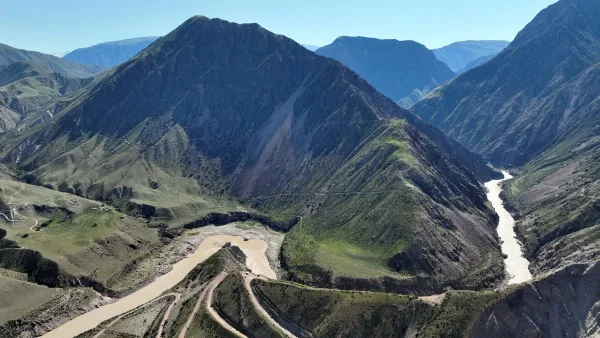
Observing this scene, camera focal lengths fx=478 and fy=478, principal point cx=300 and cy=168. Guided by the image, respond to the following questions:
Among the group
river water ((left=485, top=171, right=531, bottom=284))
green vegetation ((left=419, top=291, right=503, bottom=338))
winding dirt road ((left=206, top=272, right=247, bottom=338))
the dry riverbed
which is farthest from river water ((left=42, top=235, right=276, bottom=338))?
river water ((left=485, top=171, right=531, bottom=284))

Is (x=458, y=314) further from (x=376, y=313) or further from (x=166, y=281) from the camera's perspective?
(x=166, y=281)

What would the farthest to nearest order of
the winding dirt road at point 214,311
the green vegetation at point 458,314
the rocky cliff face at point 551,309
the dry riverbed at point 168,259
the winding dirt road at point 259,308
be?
the dry riverbed at point 168,259 → the winding dirt road at point 259,308 → the winding dirt road at point 214,311 → the rocky cliff face at point 551,309 → the green vegetation at point 458,314

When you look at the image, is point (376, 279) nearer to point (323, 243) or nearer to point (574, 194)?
point (323, 243)

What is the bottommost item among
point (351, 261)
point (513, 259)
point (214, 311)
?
point (513, 259)

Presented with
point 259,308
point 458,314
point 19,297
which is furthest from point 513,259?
point 19,297

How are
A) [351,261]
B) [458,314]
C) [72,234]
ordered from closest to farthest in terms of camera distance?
[458,314], [351,261], [72,234]

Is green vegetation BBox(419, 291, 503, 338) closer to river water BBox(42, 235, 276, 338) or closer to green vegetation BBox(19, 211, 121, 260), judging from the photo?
river water BBox(42, 235, 276, 338)

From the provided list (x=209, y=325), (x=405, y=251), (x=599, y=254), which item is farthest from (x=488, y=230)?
(x=209, y=325)

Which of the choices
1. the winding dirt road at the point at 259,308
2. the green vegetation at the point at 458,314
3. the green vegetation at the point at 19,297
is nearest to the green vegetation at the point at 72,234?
the green vegetation at the point at 19,297

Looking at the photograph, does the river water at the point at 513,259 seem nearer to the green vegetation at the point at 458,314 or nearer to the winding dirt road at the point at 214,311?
the green vegetation at the point at 458,314
